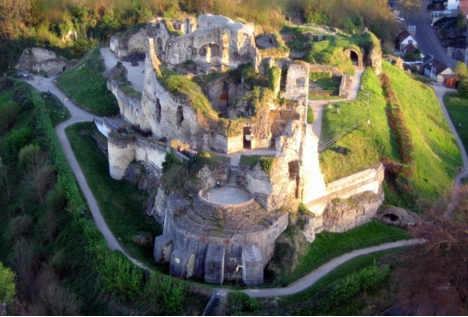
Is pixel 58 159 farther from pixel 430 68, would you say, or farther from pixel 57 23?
pixel 430 68

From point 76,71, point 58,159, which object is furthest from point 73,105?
point 58,159

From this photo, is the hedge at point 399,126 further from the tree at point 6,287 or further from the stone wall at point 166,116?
the tree at point 6,287

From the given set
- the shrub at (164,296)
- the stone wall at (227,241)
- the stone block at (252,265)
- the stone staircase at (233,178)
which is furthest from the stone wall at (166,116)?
the shrub at (164,296)

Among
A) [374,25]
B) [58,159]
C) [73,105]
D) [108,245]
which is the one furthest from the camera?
[374,25]

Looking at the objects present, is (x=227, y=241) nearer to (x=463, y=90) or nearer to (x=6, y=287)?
(x=6, y=287)

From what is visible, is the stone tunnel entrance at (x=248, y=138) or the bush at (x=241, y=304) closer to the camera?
the bush at (x=241, y=304)
